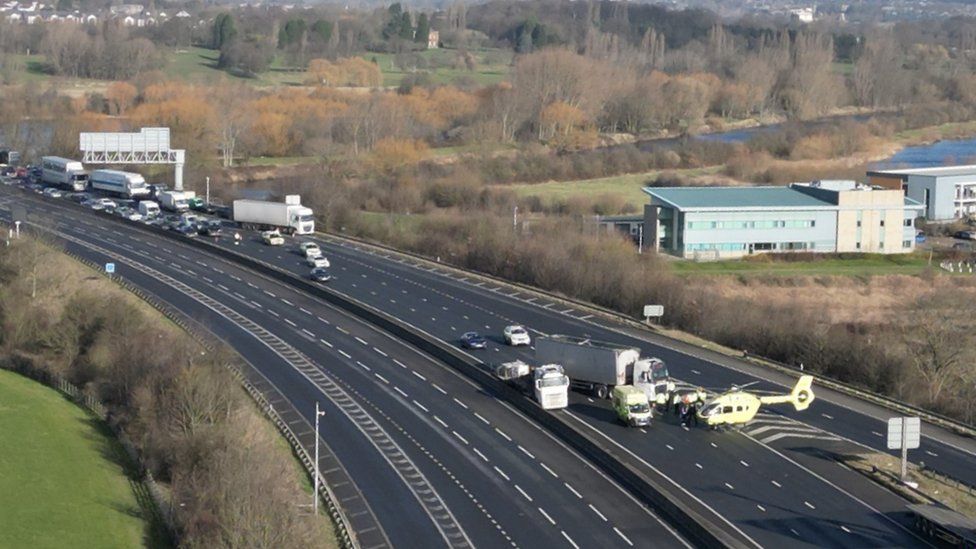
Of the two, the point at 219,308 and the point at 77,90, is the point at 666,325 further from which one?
the point at 77,90

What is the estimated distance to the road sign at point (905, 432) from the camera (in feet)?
→ 71.3

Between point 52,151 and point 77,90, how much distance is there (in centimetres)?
2492

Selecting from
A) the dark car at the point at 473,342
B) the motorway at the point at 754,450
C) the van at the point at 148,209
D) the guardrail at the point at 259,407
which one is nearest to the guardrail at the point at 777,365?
the motorway at the point at 754,450

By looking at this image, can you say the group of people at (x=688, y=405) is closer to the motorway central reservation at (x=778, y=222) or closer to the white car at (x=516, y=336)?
Answer: the white car at (x=516, y=336)

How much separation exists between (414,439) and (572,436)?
2660 millimetres

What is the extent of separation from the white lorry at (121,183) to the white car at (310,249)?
1430 centimetres

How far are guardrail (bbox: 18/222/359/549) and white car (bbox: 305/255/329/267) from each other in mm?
5653

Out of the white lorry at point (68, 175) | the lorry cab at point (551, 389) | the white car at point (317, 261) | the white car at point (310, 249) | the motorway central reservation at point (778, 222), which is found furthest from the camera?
the white lorry at point (68, 175)

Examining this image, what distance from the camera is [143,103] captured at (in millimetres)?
85000

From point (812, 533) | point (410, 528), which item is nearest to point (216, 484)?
point (410, 528)

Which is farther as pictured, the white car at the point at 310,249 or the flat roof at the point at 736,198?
the flat roof at the point at 736,198

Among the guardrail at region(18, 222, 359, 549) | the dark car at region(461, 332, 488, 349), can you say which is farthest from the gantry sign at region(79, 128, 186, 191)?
the dark car at region(461, 332, 488, 349)

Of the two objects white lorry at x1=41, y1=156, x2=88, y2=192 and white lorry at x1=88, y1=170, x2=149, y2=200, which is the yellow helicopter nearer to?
white lorry at x1=88, y1=170, x2=149, y2=200

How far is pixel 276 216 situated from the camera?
155 ft
